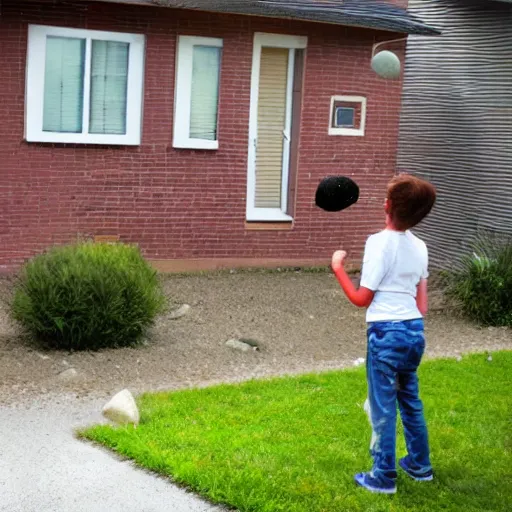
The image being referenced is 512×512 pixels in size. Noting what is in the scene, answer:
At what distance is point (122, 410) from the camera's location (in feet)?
23.9

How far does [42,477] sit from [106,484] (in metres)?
0.38

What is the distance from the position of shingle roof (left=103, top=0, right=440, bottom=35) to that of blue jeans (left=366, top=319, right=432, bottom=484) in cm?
760

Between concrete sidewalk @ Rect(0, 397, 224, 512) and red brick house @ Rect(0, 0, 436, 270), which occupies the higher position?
red brick house @ Rect(0, 0, 436, 270)

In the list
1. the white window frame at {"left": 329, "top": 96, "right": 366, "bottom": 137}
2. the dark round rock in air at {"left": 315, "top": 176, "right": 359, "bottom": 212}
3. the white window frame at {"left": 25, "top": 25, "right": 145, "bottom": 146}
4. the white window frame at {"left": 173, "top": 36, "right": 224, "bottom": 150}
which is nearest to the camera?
the dark round rock in air at {"left": 315, "top": 176, "right": 359, "bottom": 212}

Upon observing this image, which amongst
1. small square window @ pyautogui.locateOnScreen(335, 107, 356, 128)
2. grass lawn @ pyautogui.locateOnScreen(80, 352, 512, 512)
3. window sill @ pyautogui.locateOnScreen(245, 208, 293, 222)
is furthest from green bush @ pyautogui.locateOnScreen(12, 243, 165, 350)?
small square window @ pyautogui.locateOnScreen(335, 107, 356, 128)

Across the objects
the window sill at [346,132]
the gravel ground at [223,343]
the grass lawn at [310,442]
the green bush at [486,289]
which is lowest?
the gravel ground at [223,343]

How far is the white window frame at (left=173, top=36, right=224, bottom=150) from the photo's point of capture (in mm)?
13750

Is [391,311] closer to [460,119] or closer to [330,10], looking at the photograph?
[330,10]

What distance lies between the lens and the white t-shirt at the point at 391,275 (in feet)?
19.2

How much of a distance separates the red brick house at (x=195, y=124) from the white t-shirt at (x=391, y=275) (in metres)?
7.43

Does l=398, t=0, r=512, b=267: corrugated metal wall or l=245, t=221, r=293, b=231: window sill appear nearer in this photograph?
l=398, t=0, r=512, b=267: corrugated metal wall

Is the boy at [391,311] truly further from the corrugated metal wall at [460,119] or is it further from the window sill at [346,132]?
the window sill at [346,132]

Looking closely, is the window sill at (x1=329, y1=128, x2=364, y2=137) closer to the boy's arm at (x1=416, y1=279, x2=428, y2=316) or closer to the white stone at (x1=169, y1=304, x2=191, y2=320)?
the white stone at (x1=169, y1=304, x2=191, y2=320)

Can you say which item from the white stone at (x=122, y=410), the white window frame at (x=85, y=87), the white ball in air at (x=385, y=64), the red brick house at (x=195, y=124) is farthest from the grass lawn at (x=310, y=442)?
the white window frame at (x=85, y=87)
